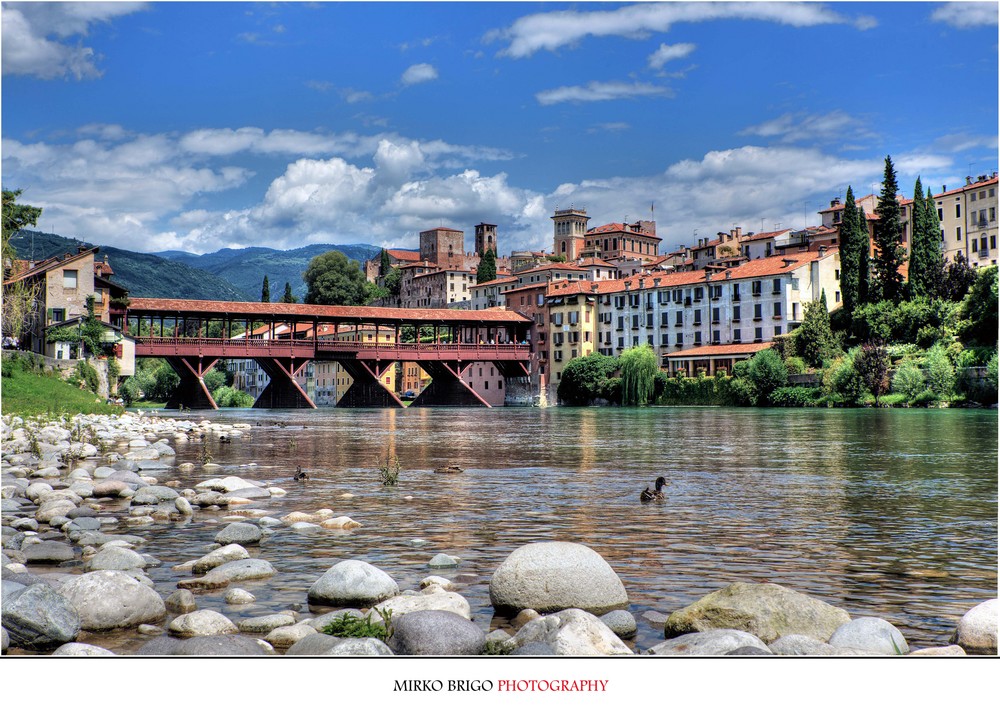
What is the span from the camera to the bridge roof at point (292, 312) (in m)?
66.9

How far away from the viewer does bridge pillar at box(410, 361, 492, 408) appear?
261 ft

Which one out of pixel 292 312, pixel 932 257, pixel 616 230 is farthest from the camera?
pixel 616 230

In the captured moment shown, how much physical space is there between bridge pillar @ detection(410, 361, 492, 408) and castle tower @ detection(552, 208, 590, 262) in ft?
229

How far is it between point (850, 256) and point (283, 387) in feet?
138

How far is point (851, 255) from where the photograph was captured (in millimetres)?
66562

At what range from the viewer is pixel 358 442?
1109 inches

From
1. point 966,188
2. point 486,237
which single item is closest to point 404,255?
point 486,237

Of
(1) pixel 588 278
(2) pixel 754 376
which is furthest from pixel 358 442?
(1) pixel 588 278

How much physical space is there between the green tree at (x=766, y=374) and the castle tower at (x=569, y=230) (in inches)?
3286

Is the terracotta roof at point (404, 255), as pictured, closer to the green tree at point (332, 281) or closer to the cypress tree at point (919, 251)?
the green tree at point (332, 281)

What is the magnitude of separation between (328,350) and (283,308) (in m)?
4.80

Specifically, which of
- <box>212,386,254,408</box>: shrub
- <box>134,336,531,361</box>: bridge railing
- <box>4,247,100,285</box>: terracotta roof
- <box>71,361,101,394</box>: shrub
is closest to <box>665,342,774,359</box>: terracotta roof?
<box>134,336,531,361</box>: bridge railing

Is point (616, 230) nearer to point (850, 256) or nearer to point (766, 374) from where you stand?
point (850, 256)

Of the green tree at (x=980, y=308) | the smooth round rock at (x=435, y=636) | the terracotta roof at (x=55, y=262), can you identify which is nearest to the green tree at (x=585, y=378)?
the green tree at (x=980, y=308)
